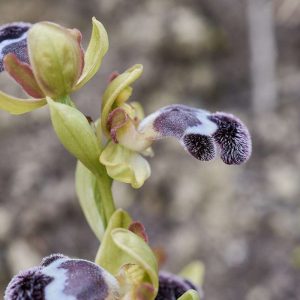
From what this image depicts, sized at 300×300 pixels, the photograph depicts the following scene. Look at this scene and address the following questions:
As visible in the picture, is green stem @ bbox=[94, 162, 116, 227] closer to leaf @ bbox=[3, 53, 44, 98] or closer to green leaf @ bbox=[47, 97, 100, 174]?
green leaf @ bbox=[47, 97, 100, 174]

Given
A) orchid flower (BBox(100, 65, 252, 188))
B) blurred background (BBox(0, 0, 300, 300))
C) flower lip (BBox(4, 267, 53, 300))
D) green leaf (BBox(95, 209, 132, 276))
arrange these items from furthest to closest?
blurred background (BBox(0, 0, 300, 300)) < green leaf (BBox(95, 209, 132, 276)) < orchid flower (BBox(100, 65, 252, 188)) < flower lip (BBox(4, 267, 53, 300))

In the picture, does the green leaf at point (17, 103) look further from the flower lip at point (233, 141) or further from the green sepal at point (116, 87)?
the flower lip at point (233, 141)

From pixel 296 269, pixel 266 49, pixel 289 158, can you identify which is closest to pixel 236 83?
pixel 266 49

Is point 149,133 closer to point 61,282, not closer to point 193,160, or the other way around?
point 61,282

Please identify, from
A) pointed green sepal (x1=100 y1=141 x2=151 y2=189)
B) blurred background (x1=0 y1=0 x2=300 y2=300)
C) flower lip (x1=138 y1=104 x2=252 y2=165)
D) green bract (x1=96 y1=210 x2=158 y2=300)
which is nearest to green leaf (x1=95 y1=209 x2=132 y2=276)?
green bract (x1=96 y1=210 x2=158 y2=300)

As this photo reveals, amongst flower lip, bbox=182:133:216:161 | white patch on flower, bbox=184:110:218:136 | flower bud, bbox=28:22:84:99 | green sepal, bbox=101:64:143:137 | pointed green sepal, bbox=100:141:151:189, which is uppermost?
flower bud, bbox=28:22:84:99

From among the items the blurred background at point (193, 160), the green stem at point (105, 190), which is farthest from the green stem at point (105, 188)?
the blurred background at point (193, 160)

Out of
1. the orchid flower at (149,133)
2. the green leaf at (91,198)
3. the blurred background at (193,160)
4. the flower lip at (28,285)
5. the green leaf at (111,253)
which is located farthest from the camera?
the blurred background at (193,160)

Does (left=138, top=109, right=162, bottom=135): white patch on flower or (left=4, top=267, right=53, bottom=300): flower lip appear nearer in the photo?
(left=4, top=267, right=53, bottom=300): flower lip
